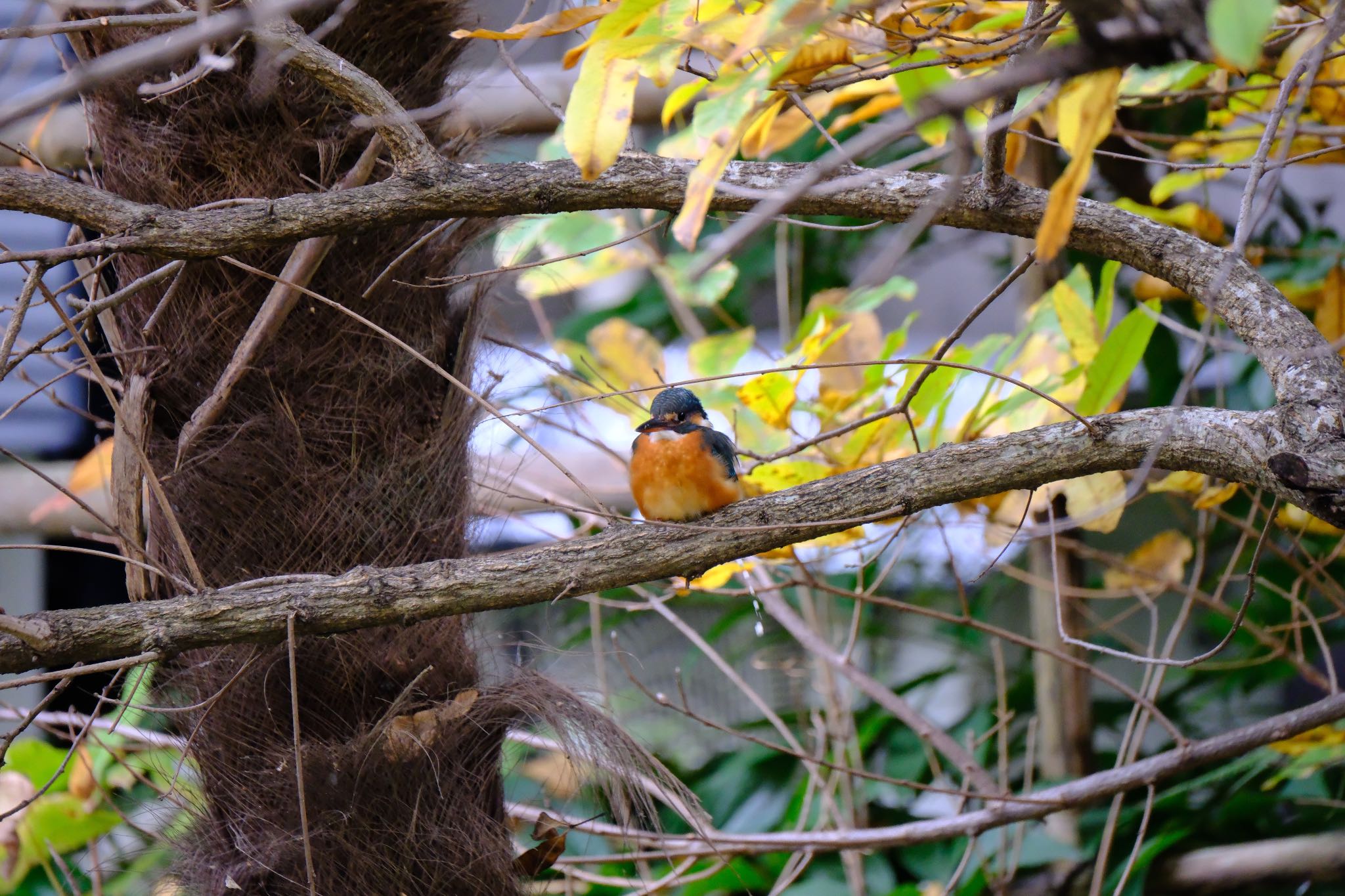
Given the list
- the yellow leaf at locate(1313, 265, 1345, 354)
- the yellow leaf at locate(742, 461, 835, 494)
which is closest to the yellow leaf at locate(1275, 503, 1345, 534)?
the yellow leaf at locate(1313, 265, 1345, 354)

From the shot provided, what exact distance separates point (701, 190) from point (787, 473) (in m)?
0.84

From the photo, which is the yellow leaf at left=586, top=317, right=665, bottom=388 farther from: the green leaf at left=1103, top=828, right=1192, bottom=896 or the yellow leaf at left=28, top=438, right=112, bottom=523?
the green leaf at left=1103, top=828, right=1192, bottom=896

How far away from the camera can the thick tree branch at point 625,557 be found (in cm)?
91

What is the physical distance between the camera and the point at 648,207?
1.05m

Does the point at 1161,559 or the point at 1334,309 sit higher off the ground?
the point at 1334,309

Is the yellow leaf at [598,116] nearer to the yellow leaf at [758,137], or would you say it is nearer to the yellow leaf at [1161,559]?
the yellow leaf at [758,137]

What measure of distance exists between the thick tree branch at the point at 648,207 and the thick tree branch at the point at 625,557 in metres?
0.10

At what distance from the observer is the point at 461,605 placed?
37.7 inches

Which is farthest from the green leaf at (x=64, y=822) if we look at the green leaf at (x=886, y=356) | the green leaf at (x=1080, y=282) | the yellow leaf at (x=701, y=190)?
the green leaf at (x=1080, y=282)

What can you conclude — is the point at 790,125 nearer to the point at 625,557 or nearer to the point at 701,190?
the point at 625,557

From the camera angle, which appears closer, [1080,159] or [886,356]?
[1080,159]

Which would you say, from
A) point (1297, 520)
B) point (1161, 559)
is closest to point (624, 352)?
point (1161, 559)

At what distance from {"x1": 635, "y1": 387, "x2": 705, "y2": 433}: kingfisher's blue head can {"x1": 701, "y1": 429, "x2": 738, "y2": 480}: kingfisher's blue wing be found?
59 millimetres

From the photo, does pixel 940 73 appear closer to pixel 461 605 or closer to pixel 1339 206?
pixel 461 605
